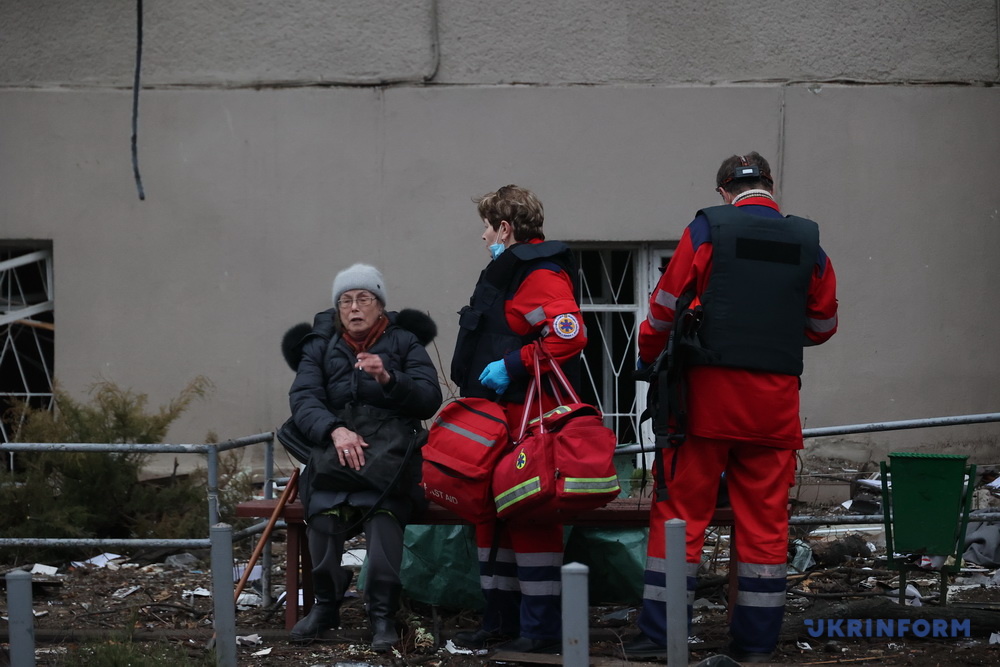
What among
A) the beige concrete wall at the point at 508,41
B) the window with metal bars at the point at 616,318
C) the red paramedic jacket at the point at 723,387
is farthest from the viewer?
→ the window with metal bars at the point at 616,318

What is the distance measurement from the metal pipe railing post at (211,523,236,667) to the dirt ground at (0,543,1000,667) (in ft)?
2.51

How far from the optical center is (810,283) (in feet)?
14.4

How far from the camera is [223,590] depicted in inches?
146

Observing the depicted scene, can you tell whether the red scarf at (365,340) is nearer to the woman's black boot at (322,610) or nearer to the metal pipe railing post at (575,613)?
the woman's black boot at (322,610)

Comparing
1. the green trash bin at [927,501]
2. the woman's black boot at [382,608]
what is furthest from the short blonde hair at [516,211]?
the green trash bin at [927,501]

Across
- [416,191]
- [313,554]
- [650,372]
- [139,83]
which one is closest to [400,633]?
[313,554]

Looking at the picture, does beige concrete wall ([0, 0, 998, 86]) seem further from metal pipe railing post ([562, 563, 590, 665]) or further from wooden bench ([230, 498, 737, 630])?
metal pipe railing post ([562, 563, 590, 665])

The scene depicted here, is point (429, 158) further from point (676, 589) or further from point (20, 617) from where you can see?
point (20, 617)

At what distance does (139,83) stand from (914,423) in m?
5.37

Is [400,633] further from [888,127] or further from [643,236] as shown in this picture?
[888,127]

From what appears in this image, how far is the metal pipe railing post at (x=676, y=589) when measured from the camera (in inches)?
139

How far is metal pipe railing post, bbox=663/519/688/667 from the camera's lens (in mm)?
3525

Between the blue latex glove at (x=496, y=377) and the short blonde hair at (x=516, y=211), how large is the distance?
0.55 metres

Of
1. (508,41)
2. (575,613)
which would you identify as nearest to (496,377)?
(575,613)
